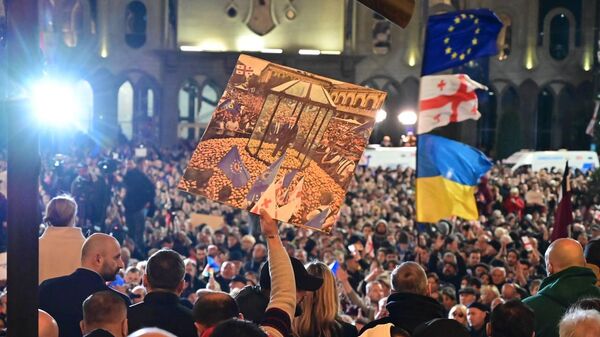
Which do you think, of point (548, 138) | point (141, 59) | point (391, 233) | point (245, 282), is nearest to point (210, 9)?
point (141, 59)

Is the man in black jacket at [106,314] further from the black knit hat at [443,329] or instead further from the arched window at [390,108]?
the arched window at [390,108]

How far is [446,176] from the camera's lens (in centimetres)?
1199

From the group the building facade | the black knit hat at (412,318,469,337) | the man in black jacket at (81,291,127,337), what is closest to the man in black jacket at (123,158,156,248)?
the man in black jacket at (81,291,127,337)

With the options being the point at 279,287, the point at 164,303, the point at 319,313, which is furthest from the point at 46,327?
the point at 319,313

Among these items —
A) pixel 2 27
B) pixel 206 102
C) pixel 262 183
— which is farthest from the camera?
pixel 206 102

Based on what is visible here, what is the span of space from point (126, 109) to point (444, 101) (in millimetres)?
27137

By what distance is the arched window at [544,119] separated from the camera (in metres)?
39.7

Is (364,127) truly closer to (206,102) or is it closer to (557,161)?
(557,161)

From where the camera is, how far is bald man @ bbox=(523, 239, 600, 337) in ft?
17.5

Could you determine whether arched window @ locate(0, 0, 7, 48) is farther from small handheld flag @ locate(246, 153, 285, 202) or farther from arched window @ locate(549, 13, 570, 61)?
arched window @ locate(549, 13, 570, 61)

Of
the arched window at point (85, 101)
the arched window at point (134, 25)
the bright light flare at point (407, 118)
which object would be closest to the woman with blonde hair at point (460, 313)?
the bright light flare at point (407, 118)

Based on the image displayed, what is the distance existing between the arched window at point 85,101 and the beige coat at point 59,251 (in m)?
32.4

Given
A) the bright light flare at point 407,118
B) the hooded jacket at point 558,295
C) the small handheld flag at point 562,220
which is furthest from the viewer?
the bright light flare at point 407,118

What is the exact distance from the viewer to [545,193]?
957 inches
